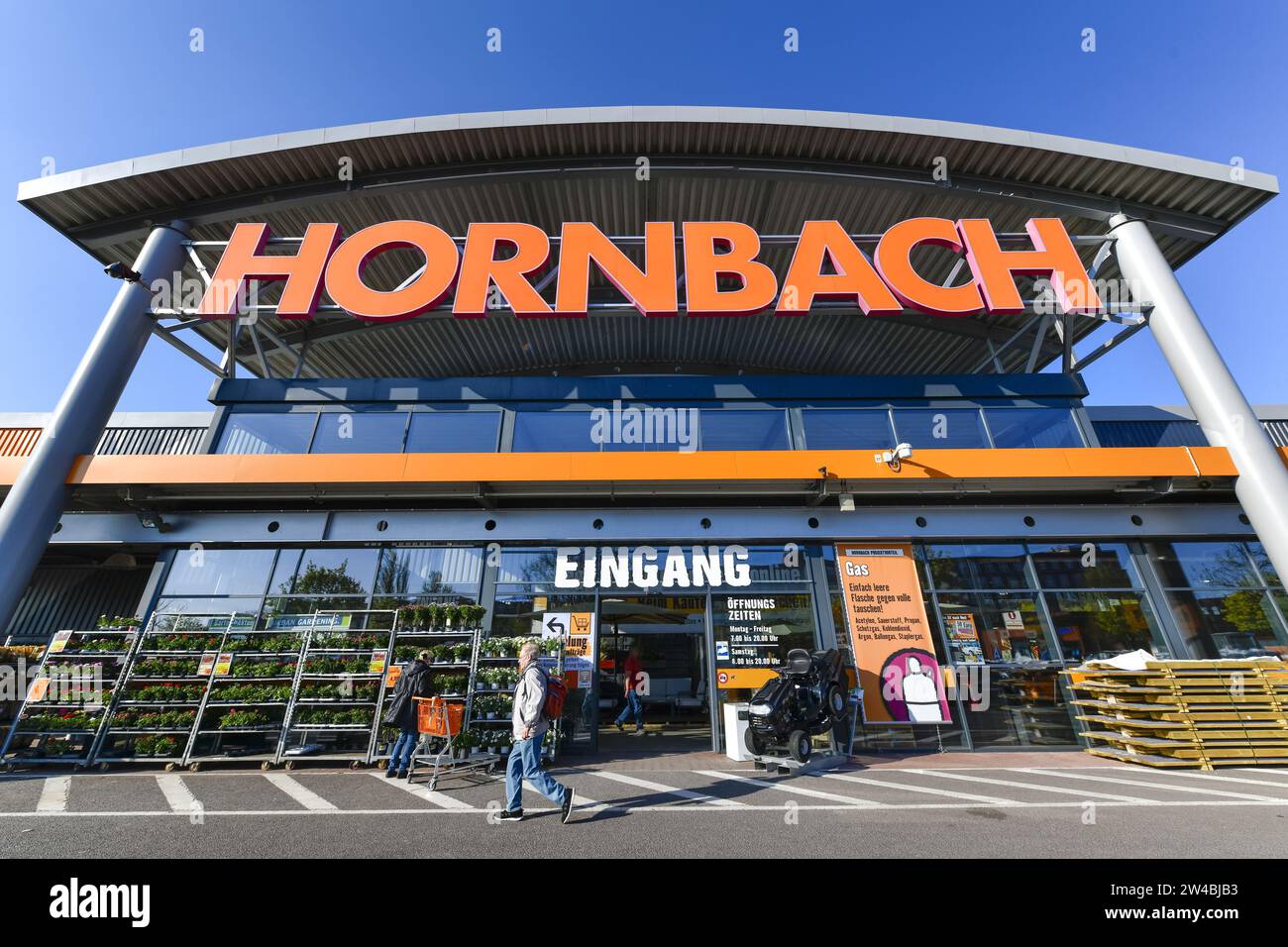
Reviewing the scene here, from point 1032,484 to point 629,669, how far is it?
8532 mm

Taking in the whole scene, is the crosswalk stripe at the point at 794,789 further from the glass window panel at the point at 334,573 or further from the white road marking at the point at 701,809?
the glass window panel at the point at 334,573

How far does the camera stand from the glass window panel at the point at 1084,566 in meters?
10.5

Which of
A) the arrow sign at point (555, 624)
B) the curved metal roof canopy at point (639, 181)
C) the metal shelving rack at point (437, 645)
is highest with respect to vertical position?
the curved metal roof canopy at point (639, 181)

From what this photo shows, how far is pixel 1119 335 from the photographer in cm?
1275

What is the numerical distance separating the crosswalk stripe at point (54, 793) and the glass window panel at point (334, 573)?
12.0 ft

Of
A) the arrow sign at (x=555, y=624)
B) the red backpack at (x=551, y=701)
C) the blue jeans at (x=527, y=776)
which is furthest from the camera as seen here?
the arrow sign at (x=555, y=624)

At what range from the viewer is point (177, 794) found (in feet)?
21.6

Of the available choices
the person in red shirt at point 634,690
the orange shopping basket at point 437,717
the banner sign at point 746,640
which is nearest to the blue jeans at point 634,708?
the person in red shirt at point 634,690

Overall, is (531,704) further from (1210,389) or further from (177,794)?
(1210,389)

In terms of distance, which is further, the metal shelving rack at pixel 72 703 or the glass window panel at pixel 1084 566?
the glass window panel at pixel 1084 566

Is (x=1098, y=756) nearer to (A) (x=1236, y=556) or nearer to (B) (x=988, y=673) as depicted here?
(B) (x=988, y=673)

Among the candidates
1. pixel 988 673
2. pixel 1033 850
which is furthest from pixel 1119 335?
pixel 1033 850
